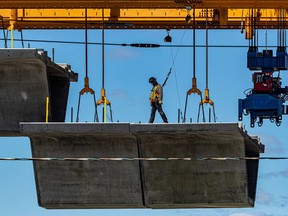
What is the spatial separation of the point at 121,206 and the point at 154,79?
4.64 meters

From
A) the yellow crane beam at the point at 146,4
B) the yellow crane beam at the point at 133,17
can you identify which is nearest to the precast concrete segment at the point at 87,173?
the yellow crane beam at the point at 146,4

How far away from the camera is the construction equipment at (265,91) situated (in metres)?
49.1

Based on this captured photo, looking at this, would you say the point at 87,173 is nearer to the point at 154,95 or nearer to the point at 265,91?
the point at 154,95

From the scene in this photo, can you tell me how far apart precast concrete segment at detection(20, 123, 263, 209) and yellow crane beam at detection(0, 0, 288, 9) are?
4649mm

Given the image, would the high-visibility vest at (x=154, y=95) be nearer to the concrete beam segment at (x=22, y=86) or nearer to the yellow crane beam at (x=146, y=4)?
the yellow crane beam at (x=146, y=4)

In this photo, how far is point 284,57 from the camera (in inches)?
1960

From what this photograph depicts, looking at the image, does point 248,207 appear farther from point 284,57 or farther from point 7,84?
point 7,84

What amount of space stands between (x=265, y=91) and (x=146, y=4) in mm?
5288

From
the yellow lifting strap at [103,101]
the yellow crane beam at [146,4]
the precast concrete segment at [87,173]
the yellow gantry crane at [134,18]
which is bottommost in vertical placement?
the precast concrete segment at [87,173]

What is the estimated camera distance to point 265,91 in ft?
162

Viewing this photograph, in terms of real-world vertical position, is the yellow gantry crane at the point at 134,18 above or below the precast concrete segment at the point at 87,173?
above

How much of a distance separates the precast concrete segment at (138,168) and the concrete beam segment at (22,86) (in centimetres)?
126

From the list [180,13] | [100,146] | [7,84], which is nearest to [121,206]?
[100,146]

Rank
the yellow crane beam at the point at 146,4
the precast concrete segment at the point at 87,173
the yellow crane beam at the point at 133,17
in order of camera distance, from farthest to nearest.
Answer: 1. the yellow crane beam at the point at 133,17
2. the yellow crane beam at the point at 146,4
3. the precast concrete segment at the point at 87,173
